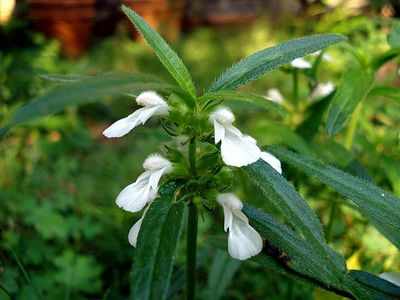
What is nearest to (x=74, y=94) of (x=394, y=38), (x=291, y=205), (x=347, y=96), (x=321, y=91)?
(x=291, y=205)

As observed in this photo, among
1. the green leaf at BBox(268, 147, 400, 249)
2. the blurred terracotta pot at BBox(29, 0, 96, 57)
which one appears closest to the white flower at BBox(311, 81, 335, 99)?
the green leaf at BBox(268, 147, 400, 249)

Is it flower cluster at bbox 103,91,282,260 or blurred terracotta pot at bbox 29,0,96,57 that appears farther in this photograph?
blurred terracotta pot at bbox 29,0,96,57

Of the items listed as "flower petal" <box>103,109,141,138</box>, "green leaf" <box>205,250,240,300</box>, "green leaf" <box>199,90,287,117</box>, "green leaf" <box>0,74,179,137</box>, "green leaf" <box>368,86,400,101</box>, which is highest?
"green leaf" <box>0,74,179,137</box>

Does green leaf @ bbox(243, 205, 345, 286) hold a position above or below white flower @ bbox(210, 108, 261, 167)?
below

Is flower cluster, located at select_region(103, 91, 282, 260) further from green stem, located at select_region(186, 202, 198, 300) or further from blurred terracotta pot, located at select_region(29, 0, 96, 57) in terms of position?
blurred terracotta pot, located at select_region(29, 0, 96, 57)

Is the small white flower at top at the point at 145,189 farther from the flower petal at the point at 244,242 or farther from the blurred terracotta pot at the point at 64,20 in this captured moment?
the blurred terracotta pot at the point at 64,20

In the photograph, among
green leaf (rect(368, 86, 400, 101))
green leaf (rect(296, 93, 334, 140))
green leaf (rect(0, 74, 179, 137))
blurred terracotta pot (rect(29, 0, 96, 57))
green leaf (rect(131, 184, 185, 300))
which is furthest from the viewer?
blurred terracotta pot (rect(29, 0, 96, 57))

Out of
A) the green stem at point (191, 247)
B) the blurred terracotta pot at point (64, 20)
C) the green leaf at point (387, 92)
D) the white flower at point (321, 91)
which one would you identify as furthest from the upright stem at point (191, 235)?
the blurred terracotta pot at point (64, 20)
